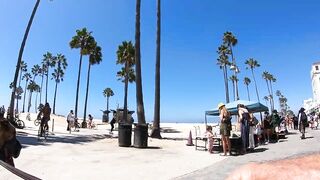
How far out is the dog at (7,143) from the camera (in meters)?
5.60

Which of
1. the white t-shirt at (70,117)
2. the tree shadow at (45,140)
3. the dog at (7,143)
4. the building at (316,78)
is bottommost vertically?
Result: the tree shadow at (45,140)

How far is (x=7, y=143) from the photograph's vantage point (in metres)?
5.63

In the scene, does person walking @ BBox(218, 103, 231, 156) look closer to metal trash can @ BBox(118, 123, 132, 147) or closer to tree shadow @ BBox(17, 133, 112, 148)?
metal trash can @ BBox(118, 123, 132, 147)

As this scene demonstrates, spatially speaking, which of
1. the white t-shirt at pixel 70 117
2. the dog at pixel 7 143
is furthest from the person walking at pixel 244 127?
the white t-shirt at pixel 70 117

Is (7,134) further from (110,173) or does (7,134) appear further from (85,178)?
(110,173)

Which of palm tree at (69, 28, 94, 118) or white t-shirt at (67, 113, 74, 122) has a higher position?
palm tree at (69, 28, 94, 118)

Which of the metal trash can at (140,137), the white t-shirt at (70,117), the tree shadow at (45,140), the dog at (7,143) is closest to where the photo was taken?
the dog at (7,143)

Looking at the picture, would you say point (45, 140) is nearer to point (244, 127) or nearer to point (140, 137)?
point (140, 137)

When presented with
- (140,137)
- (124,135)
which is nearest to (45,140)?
(124,135)

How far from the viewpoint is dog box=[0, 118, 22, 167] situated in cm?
560

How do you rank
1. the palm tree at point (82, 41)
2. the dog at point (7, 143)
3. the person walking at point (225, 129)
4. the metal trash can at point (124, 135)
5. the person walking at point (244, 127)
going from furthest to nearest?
the palm tree at point (82, 41) → the metal trash can at point (124, 135) → the person walking at point (244, 127) → the person walking at point (225, 129) → the dog at point (7, 143)

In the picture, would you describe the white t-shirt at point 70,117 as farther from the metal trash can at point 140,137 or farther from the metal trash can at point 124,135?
the metal trash can at point 140,137

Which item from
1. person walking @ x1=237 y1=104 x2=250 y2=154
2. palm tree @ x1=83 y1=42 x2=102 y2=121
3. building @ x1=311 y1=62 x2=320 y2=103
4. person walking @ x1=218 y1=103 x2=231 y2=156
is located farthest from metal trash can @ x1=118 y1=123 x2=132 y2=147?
building @ x1=311 y1=62 x2=320 y2=103

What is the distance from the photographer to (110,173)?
9062 mm
